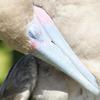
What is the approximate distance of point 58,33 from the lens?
144cm

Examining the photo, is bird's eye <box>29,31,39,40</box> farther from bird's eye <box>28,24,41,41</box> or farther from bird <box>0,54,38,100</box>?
bird <box>0,54,38,100</box>

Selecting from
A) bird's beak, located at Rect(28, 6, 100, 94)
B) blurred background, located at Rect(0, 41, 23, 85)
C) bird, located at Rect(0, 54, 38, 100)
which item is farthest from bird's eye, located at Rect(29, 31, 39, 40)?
blurred background, located at Rect(0, 41, 23, 85)

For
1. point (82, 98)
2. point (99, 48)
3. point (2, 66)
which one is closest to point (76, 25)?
point (99, 48)

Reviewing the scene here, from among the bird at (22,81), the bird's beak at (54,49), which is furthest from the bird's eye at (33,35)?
the bird at (22,81)

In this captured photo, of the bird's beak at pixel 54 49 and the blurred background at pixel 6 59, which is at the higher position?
the bird's beak at pixel 54 49

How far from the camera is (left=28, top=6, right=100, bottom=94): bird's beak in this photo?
1.39 metres

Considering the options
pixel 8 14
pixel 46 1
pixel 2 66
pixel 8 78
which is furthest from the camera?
pixel 2 66

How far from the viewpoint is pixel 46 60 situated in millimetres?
1409

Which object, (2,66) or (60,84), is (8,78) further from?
(2,66)

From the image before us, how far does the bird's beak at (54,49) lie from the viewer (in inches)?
54.9

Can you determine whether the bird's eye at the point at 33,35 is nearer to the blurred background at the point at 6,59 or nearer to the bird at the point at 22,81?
the bird at the point at 22,81

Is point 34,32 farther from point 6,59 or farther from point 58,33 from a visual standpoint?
point 6,59

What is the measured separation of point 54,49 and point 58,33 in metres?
0.05

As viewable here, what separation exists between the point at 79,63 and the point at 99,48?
7 centimetres
